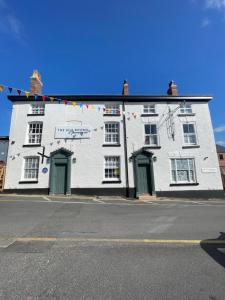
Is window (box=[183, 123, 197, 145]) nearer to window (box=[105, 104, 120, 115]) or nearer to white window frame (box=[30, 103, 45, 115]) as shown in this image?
window (box=[105, 104, 120, 115])

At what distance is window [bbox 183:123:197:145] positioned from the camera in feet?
55.9

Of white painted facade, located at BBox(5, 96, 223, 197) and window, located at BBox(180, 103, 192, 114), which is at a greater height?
window, located at BBox(180, 103, 192, 114)

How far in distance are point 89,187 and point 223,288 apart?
1318 cm

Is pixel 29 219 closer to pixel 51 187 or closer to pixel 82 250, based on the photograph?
pixel 82 250

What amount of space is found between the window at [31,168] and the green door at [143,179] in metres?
8.57

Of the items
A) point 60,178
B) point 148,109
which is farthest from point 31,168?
point 148,109

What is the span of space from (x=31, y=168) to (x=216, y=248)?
14.5 metres

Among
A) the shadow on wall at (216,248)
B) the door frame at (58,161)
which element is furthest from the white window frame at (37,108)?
the shadow on wall at (216,248)

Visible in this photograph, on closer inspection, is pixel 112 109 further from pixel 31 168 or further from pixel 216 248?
pixel 216 248

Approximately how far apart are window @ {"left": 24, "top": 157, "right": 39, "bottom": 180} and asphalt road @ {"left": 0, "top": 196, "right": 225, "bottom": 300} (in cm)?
935

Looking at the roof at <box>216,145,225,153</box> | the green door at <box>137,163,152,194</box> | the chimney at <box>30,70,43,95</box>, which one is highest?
the chimney at <box>30,70,43,95</box>

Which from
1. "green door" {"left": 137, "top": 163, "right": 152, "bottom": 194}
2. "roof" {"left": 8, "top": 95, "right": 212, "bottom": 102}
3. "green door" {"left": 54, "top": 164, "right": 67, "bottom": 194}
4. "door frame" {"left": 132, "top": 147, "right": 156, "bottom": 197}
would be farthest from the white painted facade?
"green door" {"left": 54, "top": 164, "right": 67, "bottom": 194}

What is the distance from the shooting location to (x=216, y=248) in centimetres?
450

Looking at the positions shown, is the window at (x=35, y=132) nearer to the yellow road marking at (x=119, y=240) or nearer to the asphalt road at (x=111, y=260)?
the asphalt road at (x=111, y=260)
